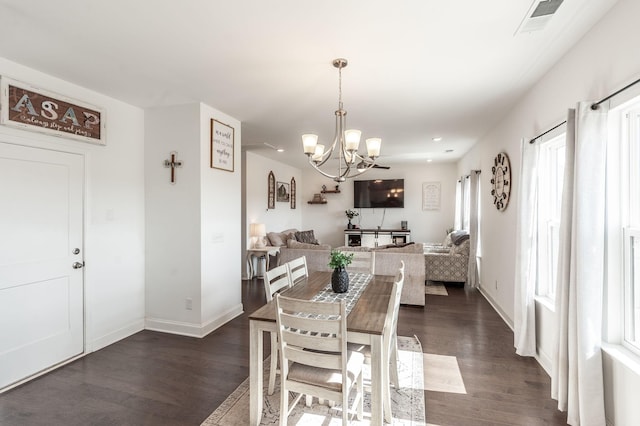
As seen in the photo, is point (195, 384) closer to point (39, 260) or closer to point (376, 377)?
point (376, 377)

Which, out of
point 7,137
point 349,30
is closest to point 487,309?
point 349,30

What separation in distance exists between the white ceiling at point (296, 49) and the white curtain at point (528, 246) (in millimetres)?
778

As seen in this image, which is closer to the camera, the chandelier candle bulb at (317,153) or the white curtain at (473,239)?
the chandelier candle bulb at (317,153)

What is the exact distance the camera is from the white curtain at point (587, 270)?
187 cm

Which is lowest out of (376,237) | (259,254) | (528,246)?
(259,254)

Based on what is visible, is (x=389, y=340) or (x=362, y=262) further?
(x=362, y=262)

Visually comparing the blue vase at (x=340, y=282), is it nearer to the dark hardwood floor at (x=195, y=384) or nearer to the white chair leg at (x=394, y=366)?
the white chair leg at (x=394, y=366)

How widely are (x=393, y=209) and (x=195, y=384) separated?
7024 millimetres

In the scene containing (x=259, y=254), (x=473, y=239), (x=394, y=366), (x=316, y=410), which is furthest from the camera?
(x=259, y=254)

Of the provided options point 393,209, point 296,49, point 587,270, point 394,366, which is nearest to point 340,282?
point 394,366

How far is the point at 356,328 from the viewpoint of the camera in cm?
178

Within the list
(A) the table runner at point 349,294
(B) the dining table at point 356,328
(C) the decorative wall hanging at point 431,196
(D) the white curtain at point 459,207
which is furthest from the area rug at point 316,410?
(C) the decorative wall hanging at point 431,196

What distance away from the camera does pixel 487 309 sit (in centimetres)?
438

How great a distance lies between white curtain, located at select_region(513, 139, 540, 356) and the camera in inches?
113
